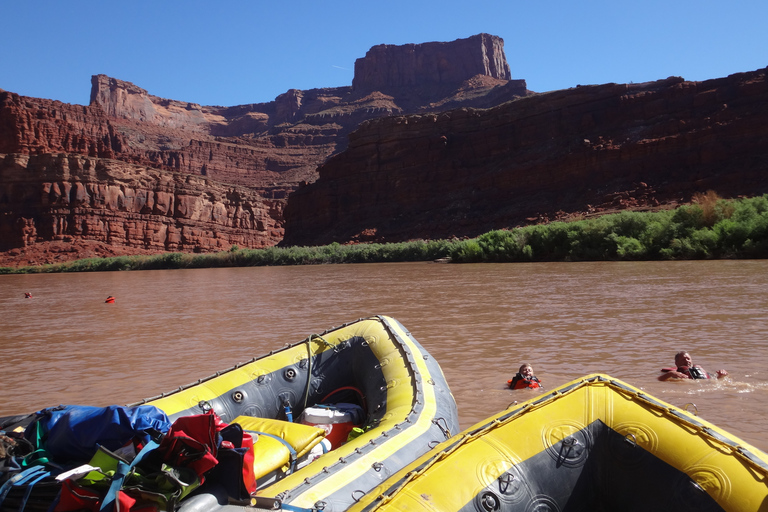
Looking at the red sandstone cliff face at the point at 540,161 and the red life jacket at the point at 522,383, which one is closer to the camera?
the red life jacket at the point at 522,383

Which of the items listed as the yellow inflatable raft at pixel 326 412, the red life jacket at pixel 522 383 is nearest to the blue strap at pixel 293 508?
the yellow inflatable raft at pixel 326 412

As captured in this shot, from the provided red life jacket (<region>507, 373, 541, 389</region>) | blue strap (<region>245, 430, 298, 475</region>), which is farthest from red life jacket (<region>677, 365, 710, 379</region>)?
blue strap (<region>245, 430, 298, 475</region>)

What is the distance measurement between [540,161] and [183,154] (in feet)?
250

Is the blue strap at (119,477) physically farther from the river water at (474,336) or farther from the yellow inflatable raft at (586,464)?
the river water at (474,336)

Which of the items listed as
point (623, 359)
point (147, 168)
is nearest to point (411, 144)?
point (147, 168)

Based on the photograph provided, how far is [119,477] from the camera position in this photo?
217cm

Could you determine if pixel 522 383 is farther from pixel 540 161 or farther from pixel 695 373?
pixel 540 161

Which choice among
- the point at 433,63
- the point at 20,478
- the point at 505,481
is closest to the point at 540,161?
the point at 505,481

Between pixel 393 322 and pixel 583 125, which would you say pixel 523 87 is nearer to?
pixel 583 125

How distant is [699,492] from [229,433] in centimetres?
214

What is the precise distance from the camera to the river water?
569cm

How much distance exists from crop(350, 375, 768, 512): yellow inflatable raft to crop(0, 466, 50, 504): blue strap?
145 centimetres

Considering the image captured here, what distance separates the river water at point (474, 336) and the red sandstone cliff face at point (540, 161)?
3044cm

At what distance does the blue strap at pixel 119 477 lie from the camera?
2.10 m
